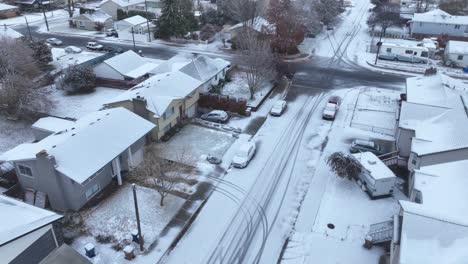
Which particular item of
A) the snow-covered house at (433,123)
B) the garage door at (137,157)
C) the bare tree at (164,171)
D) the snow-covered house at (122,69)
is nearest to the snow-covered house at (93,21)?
the snow-covered house at (122,69)

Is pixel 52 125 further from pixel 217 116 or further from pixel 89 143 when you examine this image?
pixel 217 116

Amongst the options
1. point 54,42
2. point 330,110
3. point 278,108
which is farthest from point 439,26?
point 54,42

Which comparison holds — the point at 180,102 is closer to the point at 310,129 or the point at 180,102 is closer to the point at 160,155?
the point at 160,155

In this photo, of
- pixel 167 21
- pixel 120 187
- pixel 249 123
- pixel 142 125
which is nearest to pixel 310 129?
pixel 249 123

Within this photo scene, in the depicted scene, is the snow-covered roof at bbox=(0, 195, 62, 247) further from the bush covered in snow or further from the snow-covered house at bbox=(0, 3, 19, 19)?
the snow-covered house at bbox=(0, 3, 19, 19)

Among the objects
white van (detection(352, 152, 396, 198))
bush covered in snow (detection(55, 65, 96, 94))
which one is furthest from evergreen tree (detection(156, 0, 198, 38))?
white van (detection(352, 152, 396, 198))

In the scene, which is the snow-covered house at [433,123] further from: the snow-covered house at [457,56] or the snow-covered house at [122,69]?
the snow-covered house at [122,69]
